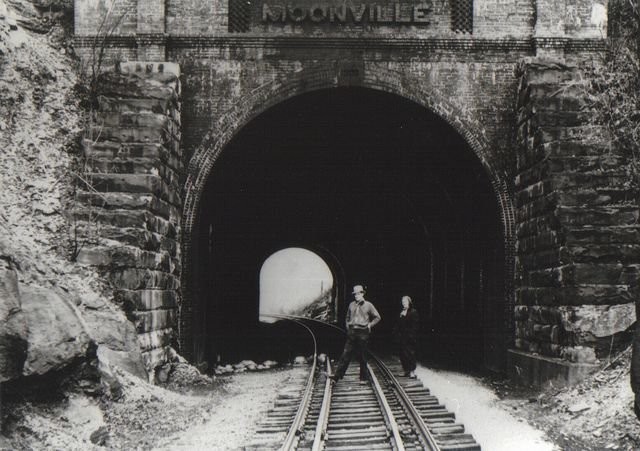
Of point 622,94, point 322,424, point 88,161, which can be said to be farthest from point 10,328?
point 622,94

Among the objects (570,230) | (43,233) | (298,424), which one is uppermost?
(570,230)

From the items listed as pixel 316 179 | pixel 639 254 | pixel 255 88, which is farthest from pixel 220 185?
pixel 639 254

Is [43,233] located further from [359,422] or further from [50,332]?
[359,422]

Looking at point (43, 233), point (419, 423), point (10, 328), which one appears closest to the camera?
point (10, 328)

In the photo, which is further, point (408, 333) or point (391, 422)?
point (408, 333)

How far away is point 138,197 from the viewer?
890 cm

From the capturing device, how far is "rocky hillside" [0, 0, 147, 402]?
573 centimetres

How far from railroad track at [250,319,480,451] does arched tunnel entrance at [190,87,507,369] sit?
2880mm

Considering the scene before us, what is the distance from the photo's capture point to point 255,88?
11.1m

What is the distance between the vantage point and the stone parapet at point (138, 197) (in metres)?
8.49

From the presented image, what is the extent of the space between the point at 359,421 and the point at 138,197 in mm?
4122

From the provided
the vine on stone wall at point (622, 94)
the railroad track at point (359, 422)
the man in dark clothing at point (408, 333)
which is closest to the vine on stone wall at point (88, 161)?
the railroad track at point (359, 422)

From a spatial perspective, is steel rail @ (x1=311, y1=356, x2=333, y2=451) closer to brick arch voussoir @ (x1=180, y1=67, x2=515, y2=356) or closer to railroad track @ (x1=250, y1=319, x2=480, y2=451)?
railroad track @ (x1=250, y1=319, x2=480, y2=451)

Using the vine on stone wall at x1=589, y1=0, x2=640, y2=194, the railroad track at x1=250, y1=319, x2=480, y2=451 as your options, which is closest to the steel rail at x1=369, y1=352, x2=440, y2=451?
the railroad track at x1=250, y1=319, x2=480, y2=451
